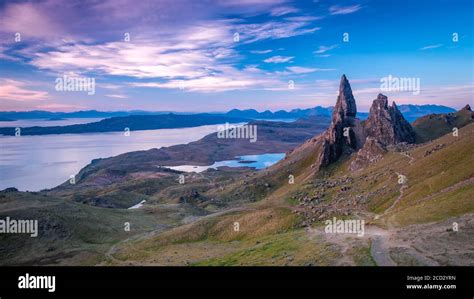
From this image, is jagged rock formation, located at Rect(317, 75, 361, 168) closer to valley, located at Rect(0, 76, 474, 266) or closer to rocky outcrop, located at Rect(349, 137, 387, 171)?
valley, located at Rect(0, 76, 474, 266)

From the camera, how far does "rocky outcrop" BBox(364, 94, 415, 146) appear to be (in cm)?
17225

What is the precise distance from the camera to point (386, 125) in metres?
175

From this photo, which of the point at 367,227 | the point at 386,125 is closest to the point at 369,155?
the point at 386,125

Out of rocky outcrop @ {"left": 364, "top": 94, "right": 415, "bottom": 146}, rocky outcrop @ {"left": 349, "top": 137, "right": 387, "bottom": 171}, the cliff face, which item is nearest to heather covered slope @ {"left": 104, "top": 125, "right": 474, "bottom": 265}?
rocky outcrop @ {"left": 349, "top": 137, "right": 387, "bottom": 171}

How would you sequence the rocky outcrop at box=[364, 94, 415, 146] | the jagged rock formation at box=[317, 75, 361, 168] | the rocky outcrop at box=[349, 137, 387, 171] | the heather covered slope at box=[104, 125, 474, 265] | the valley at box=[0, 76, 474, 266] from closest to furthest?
the heather covered slope at box=[104, 125, 474, 265] < the valley at box=[0, 76, 474, 266] < the rocky outcrop at box=[349, 137, 387, 171] < the jagged rock formation at box=[317, 75, 361, 168] < the rocky outcrop at box=[364, 94, 415, 146]

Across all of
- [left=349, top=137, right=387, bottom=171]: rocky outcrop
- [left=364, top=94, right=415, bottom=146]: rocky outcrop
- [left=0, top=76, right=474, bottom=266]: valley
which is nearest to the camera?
[left=0, top=76, right=474, bottom=266]: valley

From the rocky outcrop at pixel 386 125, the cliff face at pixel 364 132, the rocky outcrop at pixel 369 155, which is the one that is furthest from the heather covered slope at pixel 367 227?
the rocky outcrop at pixel 386 125

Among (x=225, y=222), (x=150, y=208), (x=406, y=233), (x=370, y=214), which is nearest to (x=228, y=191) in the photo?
(x=150, y=208)

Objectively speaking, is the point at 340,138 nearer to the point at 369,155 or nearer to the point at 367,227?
the point at 369,155

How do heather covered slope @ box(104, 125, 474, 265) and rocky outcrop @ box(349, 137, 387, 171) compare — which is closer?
heather covered slope @ box(104, 125, 474, 265)

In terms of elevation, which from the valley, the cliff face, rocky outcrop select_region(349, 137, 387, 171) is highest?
the cliff face

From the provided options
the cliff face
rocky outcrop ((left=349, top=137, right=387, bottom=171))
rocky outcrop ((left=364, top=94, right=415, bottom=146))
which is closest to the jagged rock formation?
the cliff face

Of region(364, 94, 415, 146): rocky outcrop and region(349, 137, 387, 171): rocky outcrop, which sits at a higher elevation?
region(364, 94, 415, 146): rocky outcrop
